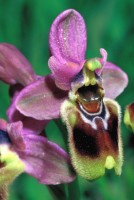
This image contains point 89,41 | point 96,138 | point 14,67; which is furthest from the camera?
point 89,41

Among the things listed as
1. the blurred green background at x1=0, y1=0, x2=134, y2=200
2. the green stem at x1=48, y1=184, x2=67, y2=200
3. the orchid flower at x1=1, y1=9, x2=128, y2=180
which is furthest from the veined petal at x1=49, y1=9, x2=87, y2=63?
the blurred green background at x1=0, y1=0, x2=134, y2=200

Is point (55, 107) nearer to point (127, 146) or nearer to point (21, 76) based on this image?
point (21, 76)

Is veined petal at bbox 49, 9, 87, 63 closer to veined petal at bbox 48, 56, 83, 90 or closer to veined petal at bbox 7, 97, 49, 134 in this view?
veined petal at bbox 48, 56, 83, 90

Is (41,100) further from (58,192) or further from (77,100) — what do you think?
(58,192)

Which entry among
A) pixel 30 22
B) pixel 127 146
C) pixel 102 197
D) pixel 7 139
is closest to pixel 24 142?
pixel 7 139

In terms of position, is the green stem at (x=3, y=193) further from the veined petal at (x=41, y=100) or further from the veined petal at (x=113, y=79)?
the veined petal at (x=113, y=79)

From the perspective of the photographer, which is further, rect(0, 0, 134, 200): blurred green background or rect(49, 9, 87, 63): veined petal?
rect(0, 0, 134, 200): blurred green background

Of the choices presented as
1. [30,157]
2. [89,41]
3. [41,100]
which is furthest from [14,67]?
[89,41]
